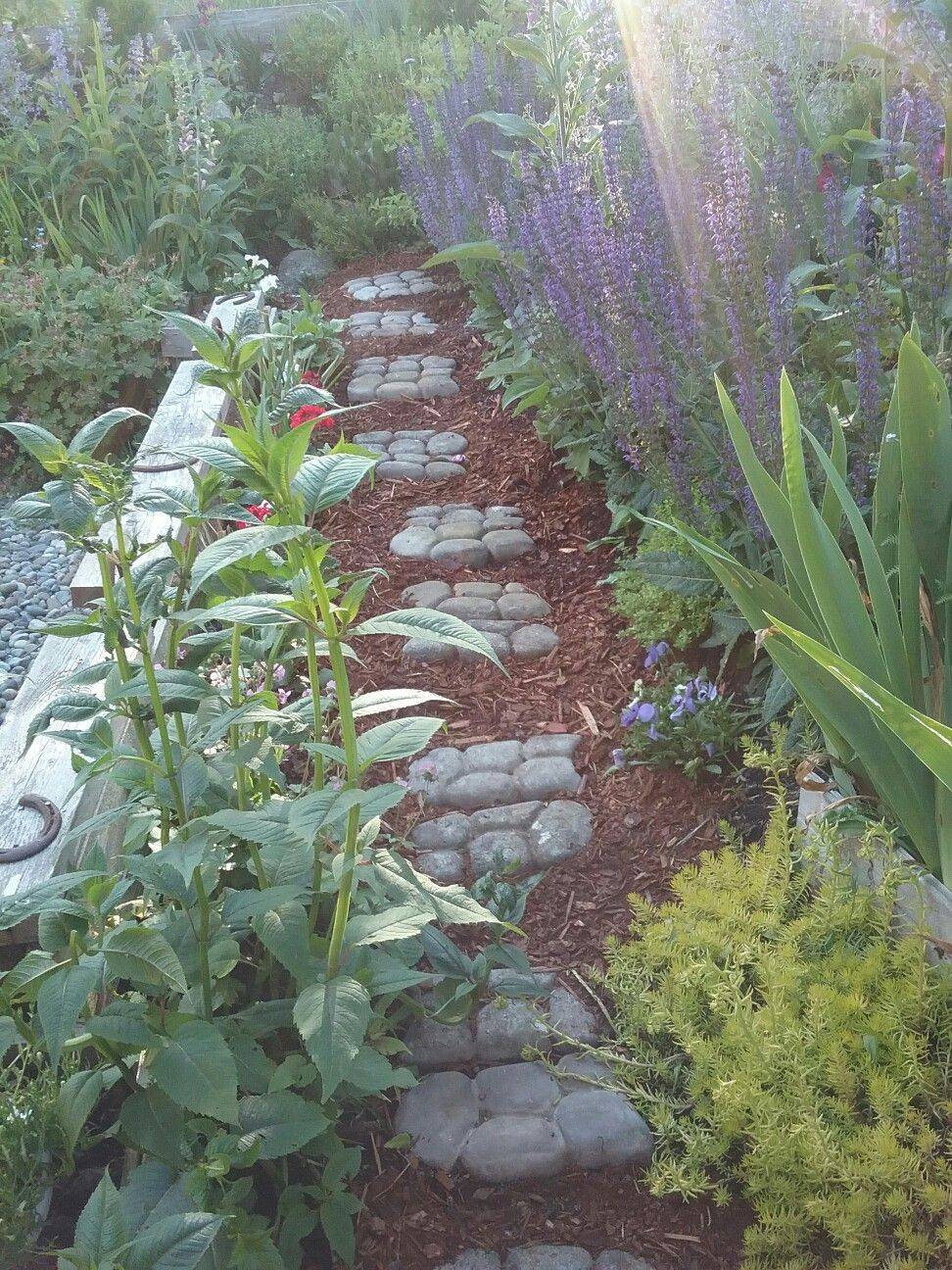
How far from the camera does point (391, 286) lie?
6.03 meters

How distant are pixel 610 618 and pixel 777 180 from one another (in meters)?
1.26

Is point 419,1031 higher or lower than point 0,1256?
lower

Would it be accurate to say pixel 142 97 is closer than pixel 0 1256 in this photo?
No

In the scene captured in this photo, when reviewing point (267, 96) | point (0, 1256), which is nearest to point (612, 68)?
point (0, 1256)

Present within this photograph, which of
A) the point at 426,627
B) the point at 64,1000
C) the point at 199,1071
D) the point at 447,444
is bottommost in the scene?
the point at 447,444

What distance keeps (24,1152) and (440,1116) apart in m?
0.64

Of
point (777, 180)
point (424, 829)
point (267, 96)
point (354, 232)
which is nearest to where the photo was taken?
point (424, 829)

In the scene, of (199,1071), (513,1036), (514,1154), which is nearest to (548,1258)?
(514,1154)

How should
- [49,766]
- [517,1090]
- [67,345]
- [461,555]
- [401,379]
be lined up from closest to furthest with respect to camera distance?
[517,1090] < [49,766] < [461,555] < [67,345] < [401,379]

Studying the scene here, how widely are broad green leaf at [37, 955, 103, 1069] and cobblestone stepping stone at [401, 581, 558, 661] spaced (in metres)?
1.67

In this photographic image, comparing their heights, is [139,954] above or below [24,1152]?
above

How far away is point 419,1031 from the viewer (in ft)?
6.52

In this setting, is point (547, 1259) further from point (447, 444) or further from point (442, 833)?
point (447, 444)

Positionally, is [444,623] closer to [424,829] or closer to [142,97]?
[424,829]
